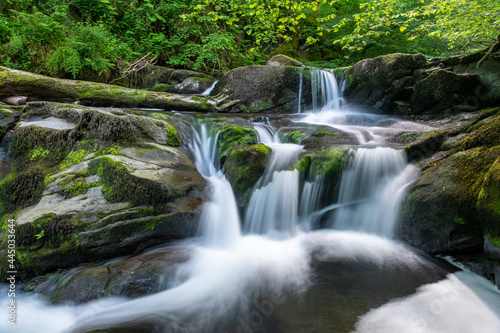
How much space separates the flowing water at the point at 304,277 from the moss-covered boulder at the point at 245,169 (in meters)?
0.13

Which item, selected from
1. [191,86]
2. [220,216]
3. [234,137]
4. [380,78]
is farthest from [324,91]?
[220,216]

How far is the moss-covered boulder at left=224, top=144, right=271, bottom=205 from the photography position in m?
4.72

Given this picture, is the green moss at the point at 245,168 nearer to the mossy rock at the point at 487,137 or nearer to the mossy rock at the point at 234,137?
the mossy rock at the point at 234,137

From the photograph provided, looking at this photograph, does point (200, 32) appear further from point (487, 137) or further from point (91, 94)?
point (487, 137)

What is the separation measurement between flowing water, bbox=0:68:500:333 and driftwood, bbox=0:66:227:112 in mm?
3714

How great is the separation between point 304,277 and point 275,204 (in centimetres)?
155

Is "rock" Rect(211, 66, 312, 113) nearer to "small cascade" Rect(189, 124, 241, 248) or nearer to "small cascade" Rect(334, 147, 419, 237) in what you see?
"small cascade" Rect(189, 124, 241, 248)

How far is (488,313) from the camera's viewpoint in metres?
2.43

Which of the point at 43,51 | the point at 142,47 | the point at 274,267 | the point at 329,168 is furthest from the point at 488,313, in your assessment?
the point at 142,47

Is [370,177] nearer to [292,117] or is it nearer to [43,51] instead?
[292,117]

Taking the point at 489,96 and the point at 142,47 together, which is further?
the point at 142,47

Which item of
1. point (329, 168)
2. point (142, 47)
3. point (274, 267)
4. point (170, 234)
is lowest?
point (274, 267)

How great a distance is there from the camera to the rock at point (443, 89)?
7.12 metres

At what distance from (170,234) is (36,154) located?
2538 mm
